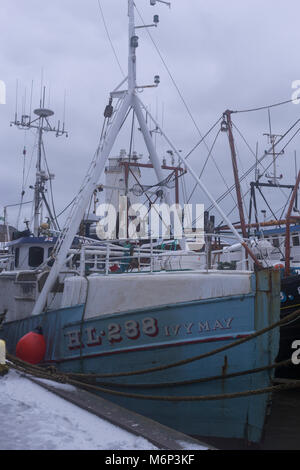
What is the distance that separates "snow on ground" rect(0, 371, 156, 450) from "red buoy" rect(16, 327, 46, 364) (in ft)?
6.92

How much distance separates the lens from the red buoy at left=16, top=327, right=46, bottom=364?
27.8 feet

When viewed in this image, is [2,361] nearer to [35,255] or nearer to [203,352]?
[203,352]

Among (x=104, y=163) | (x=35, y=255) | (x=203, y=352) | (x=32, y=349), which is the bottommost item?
(x=32, y=349)

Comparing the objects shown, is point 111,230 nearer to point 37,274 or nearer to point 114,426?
point 37,274

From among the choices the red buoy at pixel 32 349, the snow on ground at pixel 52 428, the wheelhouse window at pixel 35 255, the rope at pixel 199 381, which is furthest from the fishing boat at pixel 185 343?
the wheelhouse window at pixel 35 255

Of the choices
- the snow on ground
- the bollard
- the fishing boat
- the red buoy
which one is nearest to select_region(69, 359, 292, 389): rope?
the fishing boat

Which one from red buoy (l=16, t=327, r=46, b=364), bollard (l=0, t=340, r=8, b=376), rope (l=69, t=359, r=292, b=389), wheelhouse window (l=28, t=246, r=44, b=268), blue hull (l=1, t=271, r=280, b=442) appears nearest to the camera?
rope (l=69, t=359, r=292, b=389)

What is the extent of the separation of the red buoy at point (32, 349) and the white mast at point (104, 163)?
0.79m

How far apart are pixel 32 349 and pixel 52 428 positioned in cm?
372

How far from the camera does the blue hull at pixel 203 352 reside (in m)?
7.01

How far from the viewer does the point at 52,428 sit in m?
4.91

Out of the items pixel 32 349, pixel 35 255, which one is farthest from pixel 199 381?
pixel 35 255

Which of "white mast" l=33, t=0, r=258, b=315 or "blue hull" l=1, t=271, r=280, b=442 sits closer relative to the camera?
"blue hull" l=1, t=271, r=280, b=442

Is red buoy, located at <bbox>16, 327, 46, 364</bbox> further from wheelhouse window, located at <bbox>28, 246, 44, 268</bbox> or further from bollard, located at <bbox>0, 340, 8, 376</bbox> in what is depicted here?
wheelhouse window, located at <bbox>28, 246, 44, 268</bbox>
